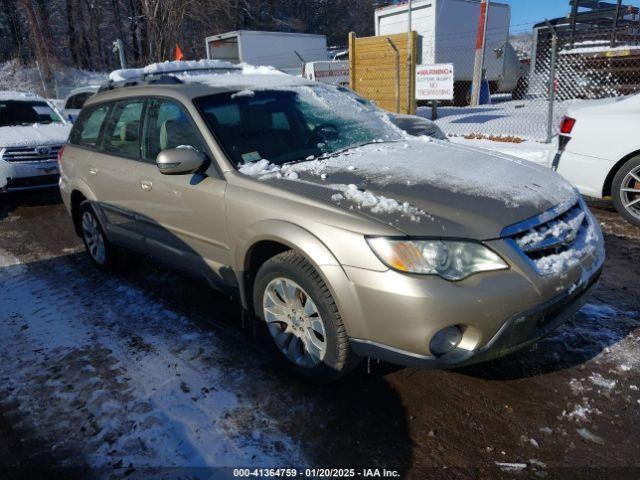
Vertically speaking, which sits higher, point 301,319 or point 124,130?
point 124,130

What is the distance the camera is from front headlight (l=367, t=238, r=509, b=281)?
2.29 meters

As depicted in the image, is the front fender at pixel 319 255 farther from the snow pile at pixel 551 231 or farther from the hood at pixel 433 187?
the snow pile at pixel 551 231

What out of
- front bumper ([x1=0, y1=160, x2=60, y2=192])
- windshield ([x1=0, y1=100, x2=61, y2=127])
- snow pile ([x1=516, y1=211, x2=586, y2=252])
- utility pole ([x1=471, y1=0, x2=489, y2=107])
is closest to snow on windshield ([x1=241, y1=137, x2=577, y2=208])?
snow pile ([x1=516, y1=211, x2=586, y2=252])

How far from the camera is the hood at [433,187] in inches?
94.4

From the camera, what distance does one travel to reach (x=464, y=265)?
2314mm

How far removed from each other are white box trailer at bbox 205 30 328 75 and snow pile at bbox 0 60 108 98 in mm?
8753

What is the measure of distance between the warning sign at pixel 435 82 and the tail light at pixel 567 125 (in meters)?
5.07

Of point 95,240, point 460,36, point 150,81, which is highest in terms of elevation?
point 460,36

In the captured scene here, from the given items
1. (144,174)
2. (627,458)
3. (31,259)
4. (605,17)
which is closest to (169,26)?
(605,17)

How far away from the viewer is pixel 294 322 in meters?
2.86

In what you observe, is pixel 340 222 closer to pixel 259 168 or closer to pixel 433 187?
pixel 433 187

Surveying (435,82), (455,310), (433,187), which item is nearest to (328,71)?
(435,82)

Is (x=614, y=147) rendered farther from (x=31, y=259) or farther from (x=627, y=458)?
(x=31, y=259)

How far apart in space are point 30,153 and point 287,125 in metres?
6.20
